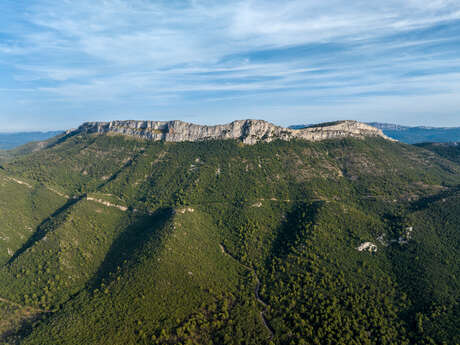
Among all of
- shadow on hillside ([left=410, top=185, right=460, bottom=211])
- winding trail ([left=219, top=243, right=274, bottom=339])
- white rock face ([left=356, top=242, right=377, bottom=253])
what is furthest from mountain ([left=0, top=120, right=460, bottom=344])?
shadow on hillside ([left=410, top=185, right=460, bottom=211])

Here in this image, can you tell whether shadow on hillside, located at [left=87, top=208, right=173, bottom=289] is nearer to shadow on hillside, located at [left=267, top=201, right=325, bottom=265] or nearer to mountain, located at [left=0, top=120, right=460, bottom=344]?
mountain, located at [left=0, top=120, right=460, bottom=344]

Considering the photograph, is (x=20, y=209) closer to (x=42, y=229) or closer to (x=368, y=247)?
(x=42, y=229)

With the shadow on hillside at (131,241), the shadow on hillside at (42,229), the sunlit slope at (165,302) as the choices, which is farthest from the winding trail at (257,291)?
the shadow on hillside at (42,229)

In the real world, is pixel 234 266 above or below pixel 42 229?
below

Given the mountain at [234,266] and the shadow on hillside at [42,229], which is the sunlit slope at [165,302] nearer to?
the mountain at [234,266]

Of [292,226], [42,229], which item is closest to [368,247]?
[292,226]

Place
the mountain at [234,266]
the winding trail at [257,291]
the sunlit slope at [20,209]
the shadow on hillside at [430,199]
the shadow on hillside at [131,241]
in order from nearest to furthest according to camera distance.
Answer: the mountain at [234,266] → the winding trail at [257,291] → the shadow on hillside at [131,241] → the sunlit slope at [20,209] → the shadow on hillside at [430,199]
